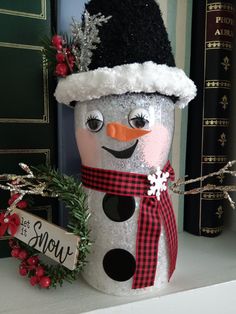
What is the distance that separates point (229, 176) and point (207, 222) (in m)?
0.09

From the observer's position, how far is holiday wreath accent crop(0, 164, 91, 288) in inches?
15.6

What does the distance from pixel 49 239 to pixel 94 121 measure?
0.15 m

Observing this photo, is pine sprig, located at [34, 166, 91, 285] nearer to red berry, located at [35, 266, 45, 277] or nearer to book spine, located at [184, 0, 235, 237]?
red berry, located at [35, 266, 45, 277]

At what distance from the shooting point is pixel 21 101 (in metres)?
0.51

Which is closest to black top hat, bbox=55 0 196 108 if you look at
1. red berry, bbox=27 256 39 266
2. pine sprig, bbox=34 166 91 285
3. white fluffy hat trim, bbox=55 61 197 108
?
white fluffy hat trim, bbox=55 61 197 108

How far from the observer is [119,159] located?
40cm

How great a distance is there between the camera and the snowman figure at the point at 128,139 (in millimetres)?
386

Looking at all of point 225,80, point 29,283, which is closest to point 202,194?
point 225,80

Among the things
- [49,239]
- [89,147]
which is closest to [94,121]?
[89,147]

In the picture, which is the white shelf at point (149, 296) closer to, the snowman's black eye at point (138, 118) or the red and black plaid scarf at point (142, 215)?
the red and black plaid scarf at point (142, 215)

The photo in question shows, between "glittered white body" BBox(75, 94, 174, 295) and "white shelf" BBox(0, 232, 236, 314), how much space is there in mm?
20

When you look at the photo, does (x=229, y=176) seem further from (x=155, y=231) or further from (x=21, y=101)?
(x=21, y=101)

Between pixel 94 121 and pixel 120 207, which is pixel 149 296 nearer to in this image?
pixel 120 207

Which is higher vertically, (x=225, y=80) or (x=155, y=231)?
(x=225, y=80)
